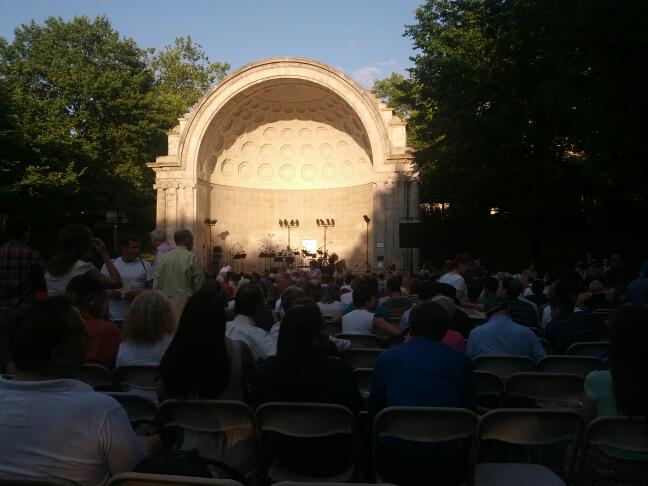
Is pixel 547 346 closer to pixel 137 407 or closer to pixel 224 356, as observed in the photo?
pixel 224 356

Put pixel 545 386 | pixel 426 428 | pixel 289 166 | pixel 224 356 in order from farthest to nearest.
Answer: pixel 289 166 < pixel 545 386 < pixel 224 356 < pixel 426 428

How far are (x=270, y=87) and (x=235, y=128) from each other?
3.07 m

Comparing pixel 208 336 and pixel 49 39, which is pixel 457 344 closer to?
pixel 208 336

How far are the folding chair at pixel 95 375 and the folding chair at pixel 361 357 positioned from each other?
6.63 ft

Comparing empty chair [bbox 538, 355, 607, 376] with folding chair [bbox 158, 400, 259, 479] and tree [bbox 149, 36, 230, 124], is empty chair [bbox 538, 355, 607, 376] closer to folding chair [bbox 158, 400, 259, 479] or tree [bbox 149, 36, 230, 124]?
folding chair [bbox 158, 400, 259, 479]

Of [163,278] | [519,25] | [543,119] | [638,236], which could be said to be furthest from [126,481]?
[638,236]

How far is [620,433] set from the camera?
3438mm

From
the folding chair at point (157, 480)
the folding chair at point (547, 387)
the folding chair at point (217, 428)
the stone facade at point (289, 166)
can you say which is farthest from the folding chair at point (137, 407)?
the stone facade at point (289, 166)

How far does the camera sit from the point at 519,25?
15.8 metres

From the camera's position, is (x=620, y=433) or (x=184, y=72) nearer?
(x=620, y=433)

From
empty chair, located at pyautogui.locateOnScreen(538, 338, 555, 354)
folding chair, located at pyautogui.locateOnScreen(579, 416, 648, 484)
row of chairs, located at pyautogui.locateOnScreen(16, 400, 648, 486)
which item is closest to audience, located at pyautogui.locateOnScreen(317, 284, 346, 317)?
empty chair, located at pyautogui.locateOnScreen(538, 338, 555, 354)

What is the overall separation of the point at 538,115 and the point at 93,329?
16404 millimetres

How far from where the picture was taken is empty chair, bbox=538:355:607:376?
5.38 m

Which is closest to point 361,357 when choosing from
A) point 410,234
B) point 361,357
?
point 361,357
